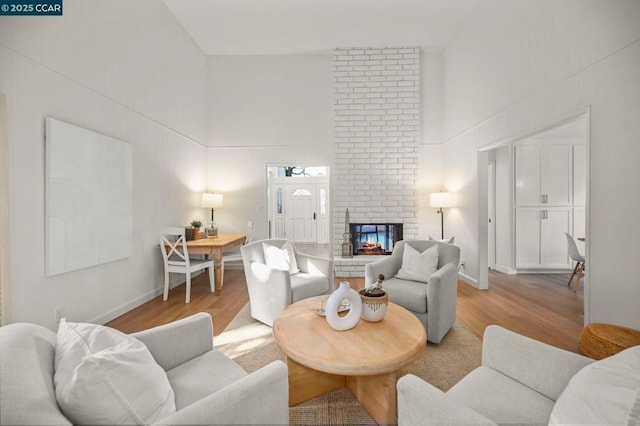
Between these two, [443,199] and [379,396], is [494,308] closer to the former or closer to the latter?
[443,199]

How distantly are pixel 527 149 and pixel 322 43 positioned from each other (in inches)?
159

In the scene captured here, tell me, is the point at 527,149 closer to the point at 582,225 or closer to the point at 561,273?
the point at 582,225

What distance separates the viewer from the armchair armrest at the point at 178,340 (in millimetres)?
1367

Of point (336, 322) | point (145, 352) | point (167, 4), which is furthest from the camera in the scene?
point (167, 4)

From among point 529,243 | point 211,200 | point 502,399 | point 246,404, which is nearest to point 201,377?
point 246,404

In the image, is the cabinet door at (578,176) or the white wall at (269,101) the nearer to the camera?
the cabinet door at (578,176)

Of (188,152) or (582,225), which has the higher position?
(188,152)

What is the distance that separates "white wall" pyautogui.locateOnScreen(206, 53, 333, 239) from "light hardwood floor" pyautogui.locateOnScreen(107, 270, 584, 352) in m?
1.97

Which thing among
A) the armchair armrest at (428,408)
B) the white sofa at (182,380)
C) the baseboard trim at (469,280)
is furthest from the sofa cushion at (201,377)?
the baseboard trim at (469,280)

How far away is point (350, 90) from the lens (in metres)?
5.32

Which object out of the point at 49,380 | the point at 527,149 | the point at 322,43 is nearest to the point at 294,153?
the point at 322,43

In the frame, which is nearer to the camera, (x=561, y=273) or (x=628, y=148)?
(x=628, y=148)

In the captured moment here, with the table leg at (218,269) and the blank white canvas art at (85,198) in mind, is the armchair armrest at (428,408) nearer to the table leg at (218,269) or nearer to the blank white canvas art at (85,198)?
the blank white canvas art at (85,198)

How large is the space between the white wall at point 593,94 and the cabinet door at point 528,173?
1709 mm
